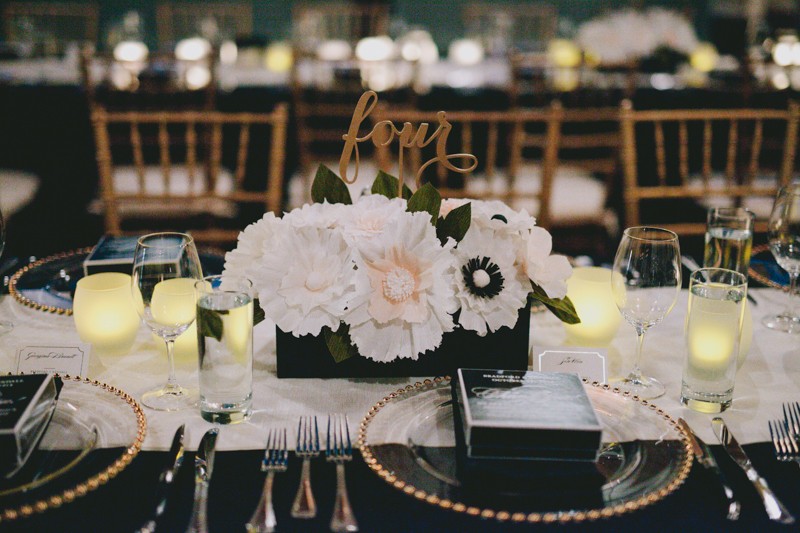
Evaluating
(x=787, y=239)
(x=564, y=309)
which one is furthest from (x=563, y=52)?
(x=564, y=309)

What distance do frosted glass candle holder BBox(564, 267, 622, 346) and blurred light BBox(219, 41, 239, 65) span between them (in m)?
3.14

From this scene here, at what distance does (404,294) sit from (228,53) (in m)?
3.57

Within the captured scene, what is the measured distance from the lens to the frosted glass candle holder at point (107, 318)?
1.23 meters

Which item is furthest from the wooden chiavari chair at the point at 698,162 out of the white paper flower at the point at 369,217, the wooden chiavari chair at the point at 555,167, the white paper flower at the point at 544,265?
the white paper flower at the point at 369,217

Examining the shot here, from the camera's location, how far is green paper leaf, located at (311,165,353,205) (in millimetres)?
1175

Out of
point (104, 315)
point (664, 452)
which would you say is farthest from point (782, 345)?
point (104, 315)

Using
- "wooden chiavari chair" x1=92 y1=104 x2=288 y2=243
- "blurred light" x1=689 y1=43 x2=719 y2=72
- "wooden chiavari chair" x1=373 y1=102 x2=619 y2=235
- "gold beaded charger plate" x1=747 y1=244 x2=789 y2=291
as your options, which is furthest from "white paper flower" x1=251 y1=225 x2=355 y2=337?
"blurred light" x1=689 y1=43 x2=719 y2=72

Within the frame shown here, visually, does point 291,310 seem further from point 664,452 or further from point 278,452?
point 664,452

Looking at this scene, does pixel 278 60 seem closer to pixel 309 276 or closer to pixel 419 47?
pixel 419 47

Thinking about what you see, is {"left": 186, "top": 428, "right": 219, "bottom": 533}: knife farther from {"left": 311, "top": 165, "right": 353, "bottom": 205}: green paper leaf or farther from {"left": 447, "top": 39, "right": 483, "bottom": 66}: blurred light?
{"left": 447, "top": 39, "right": 483, "bottom": 66}: blurred light

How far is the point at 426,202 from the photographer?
1.12 meters

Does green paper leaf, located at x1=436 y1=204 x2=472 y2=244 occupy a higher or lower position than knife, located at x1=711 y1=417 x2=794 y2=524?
higher

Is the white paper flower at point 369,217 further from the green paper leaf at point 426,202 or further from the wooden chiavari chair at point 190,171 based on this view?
the wooden chiavari chair at point 190,171

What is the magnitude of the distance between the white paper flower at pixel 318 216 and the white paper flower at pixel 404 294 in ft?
0.27
